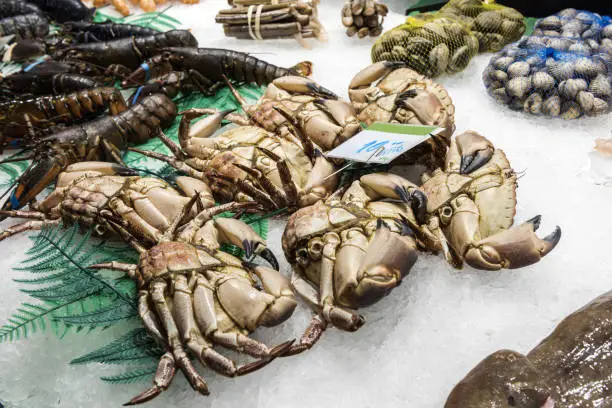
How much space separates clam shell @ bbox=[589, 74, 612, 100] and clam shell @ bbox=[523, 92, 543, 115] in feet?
0.85

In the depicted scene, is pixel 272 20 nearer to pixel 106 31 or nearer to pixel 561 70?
pixel 106 31

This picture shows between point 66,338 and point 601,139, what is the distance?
266 centimetres

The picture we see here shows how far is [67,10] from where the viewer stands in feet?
16.3

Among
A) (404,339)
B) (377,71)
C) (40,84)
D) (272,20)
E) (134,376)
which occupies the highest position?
(377,71)

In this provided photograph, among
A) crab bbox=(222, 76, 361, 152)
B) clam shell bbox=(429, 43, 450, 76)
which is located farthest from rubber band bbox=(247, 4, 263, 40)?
clam shell bbox=(429, 43, 450, 76)

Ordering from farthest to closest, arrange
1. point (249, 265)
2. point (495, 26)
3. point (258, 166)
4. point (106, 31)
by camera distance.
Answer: point (106, 31), point (495, 26), point (258, 166), point (249, 265)

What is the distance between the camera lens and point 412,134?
2.11m

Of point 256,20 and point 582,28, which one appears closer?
point 582,28

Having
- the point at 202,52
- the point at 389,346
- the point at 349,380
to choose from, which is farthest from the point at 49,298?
the point at 202,52

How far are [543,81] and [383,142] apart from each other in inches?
49.3

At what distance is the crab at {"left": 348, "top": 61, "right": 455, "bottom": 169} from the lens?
2.34 metres

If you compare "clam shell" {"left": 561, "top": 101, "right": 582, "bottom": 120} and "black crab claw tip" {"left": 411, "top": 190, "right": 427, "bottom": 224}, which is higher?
"black crab claw tip" {"left": 411, "top": 190, "right": 427, "bottom": 224}

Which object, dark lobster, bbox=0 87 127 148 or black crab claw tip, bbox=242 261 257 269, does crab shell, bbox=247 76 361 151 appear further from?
dark lobster, bbox=0 87 127 148

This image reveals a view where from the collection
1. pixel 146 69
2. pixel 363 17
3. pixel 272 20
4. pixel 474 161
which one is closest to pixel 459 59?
pixel 363 17
